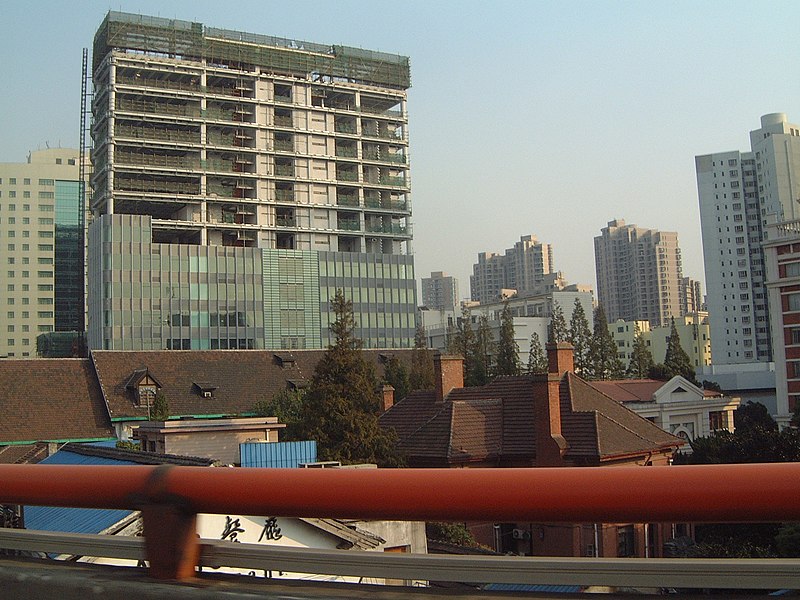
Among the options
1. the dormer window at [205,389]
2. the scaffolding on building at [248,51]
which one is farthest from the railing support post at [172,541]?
the scaffolding on building at [248,51]

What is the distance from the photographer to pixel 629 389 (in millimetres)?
47688

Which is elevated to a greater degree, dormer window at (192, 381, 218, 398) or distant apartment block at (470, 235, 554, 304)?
distant apartment block at (470, 235, 554, 304)

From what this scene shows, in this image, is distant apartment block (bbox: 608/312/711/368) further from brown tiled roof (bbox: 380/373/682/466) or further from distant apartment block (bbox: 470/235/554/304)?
brown tiled roof (bbox: 380/373/682/466)

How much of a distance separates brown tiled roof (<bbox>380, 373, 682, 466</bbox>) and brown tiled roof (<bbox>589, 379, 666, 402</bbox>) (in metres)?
19.3

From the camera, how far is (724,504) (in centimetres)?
205

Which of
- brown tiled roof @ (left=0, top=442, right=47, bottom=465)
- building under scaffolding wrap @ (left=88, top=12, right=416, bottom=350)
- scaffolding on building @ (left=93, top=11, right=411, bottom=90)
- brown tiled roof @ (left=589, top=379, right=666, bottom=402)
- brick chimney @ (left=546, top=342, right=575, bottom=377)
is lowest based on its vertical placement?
brown tiled roof @ (left=0, top=442, right=47, bottom=465)

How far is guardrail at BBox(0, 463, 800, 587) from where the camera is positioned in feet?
6.81

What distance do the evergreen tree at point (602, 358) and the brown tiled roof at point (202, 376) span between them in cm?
1983

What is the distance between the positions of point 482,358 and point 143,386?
2282 centimetres

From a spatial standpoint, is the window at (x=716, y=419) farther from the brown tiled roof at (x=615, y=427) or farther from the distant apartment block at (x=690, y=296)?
the distant apartment block at (x=690, y=296)

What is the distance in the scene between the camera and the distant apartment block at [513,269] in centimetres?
17850

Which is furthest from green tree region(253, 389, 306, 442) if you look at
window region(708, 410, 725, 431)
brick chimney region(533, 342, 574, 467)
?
window region(708, 410, 725, 431)

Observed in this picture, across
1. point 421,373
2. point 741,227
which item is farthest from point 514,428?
point 741,227

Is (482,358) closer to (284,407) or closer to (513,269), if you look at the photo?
(284,407)
